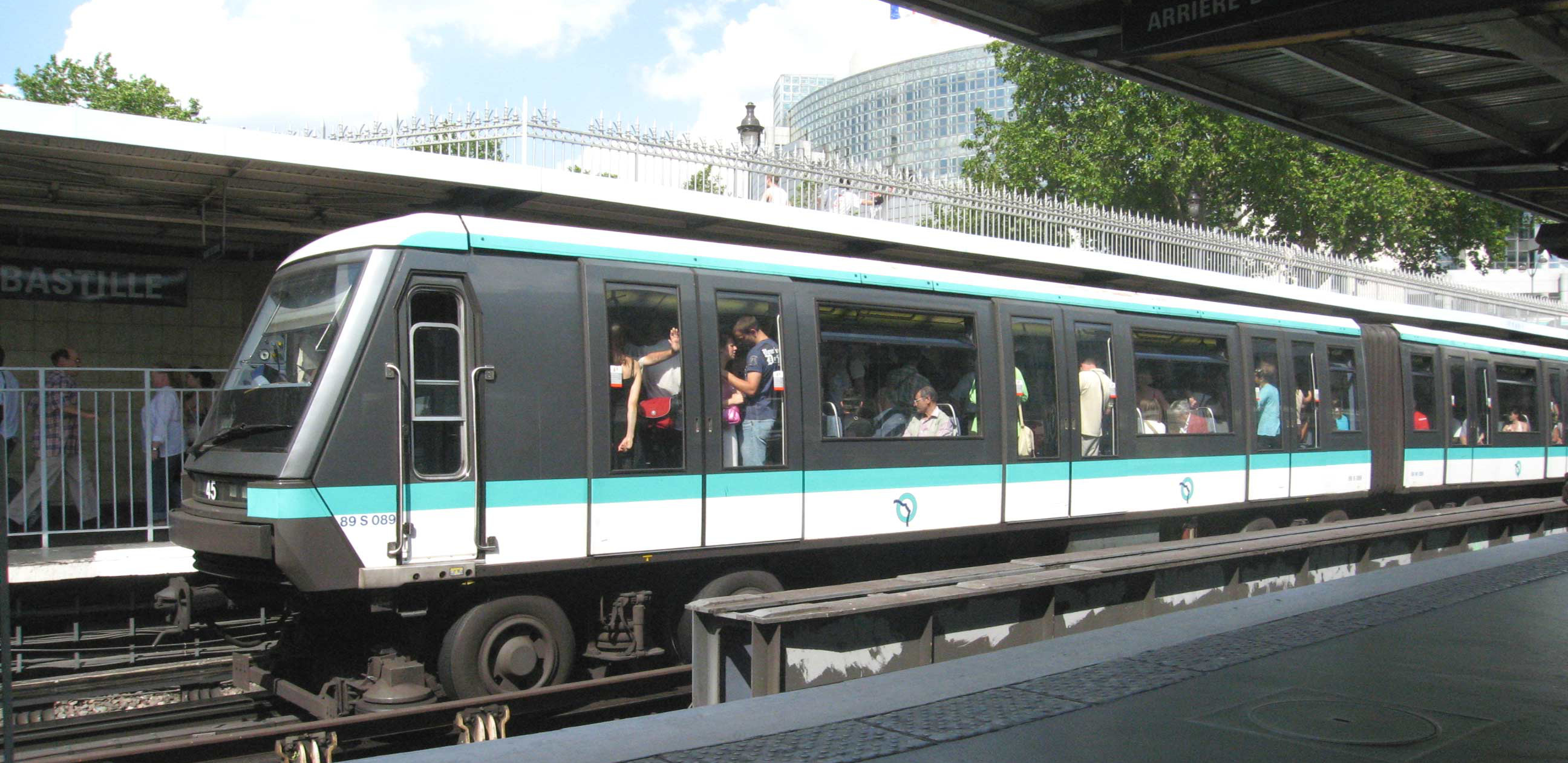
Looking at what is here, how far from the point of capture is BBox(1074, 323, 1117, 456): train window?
1110 centimetres

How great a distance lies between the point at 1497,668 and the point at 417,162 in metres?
8.59

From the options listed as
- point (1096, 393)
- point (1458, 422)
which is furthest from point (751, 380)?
point (1458, 422)

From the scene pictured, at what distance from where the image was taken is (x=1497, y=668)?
21.3 ft

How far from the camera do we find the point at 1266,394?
13453 millimetres

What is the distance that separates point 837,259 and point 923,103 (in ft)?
580

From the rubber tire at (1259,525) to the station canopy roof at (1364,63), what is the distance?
14.7 feet

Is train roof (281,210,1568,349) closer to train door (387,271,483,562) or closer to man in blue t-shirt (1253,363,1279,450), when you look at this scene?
train door (387,271,483,562)

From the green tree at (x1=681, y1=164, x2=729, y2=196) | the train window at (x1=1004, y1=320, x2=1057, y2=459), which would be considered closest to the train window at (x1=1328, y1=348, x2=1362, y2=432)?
the train window at (x1=1004, y1=320, x2=1057, y2=459)

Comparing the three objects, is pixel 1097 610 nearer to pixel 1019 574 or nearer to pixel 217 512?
pixel 1019 574

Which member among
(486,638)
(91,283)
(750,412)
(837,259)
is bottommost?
(486,638)

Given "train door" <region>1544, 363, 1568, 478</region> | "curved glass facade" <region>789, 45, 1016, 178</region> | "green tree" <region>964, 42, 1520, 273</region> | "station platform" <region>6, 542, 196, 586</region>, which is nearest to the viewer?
"station platform" <region>6, 542, 196, 586</region>

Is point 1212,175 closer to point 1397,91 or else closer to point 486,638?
point 1397,91

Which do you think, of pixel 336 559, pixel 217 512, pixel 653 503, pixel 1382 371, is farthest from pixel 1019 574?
pixel 1382 371

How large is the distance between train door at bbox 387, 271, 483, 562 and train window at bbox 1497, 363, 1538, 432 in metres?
17.6
